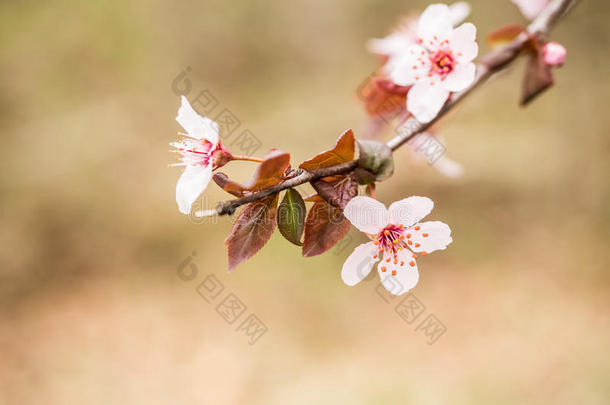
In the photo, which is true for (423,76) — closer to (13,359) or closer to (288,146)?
(288,146)

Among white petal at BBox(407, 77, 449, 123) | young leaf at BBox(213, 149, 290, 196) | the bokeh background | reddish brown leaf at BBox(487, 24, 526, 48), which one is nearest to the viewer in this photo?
young leaf at BBox(213, 149, 290, 196)

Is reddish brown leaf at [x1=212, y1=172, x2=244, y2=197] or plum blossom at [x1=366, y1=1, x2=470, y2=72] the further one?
plum blossom at [x1=366, y1=1, x2=470, y2=72]

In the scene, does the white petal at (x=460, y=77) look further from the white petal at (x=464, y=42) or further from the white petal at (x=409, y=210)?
the white petal at (x=409, y=210)

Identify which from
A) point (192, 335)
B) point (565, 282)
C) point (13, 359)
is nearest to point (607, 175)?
point (565, 282)

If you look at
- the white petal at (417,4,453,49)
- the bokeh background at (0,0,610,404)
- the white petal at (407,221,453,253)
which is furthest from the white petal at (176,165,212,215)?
the bokeh background at (0,0,610,404)

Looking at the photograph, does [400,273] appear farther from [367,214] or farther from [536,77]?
[536,77]

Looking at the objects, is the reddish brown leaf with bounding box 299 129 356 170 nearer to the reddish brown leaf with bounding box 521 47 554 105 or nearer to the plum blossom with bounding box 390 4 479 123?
the plum blossom with bounding box 390 4 479 123
